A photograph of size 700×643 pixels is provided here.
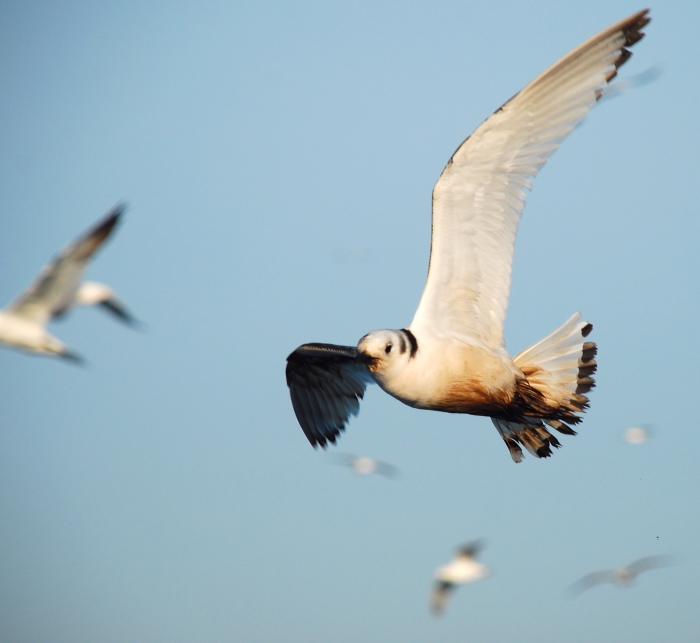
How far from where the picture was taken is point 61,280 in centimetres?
731

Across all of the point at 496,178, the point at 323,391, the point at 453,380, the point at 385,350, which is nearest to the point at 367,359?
the point at 385,350

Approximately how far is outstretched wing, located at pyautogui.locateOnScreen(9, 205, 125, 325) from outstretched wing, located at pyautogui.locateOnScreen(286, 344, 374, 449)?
10.8ft

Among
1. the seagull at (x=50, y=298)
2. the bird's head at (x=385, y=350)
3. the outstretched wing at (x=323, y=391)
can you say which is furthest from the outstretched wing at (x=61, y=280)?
the outstretched wing at (x=323, y=391)

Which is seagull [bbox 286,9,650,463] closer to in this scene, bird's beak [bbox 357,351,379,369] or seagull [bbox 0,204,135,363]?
bird's beak [bbox 357,351,379,369]

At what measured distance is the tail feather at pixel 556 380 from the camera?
9219 mm

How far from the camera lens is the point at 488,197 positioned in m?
8.33

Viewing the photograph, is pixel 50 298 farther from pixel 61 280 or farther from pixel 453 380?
pixel 453 380

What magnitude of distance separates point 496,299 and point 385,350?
153 cm

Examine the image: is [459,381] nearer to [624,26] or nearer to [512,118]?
[512,118]

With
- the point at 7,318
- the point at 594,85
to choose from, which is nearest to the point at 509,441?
the point at 594,85

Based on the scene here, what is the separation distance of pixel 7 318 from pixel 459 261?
3844mm

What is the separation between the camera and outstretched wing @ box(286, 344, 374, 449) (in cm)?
1033

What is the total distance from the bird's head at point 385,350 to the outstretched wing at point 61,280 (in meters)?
2.24

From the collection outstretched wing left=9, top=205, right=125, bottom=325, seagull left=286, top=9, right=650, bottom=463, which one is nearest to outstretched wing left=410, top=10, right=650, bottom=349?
seagull left=286, top=9, right=650, bottom=463
